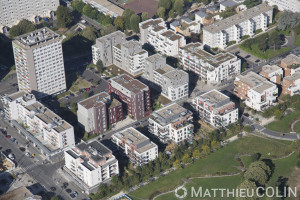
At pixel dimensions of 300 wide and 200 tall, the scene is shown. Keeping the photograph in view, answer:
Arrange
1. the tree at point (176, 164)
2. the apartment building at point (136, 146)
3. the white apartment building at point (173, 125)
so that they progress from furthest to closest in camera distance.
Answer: the white apartment building at point (173, 125) < the tree at point (176, 164) < the apartment building at point (136, 146)

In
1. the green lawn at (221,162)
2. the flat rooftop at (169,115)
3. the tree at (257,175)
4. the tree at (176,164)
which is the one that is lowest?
the green lawn at (221,162)

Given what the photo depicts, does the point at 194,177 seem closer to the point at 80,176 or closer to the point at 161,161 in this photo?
the point at 161,161

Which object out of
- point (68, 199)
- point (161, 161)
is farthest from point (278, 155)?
point (68, 199)

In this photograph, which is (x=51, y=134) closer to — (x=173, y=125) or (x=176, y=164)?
(x=173, y=125)

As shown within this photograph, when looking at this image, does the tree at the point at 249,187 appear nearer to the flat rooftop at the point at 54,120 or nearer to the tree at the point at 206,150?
the tree at the point at 206,150

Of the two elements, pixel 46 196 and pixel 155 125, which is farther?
pixel 155 125

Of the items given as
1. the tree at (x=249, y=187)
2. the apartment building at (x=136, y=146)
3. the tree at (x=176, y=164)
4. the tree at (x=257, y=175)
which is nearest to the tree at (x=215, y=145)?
the tree at (x=176, y=164)

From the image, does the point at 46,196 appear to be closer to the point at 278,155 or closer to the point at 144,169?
the point at 144,169
